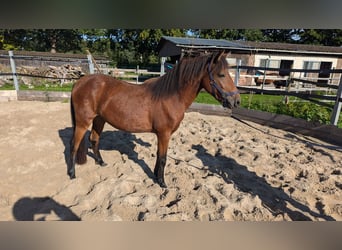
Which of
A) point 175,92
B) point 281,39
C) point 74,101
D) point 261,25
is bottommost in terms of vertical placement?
point 74,101

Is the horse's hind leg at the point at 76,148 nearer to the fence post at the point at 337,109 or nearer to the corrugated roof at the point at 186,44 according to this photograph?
the fence post at the point at 337,109

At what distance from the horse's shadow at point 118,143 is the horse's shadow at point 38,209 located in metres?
0.99

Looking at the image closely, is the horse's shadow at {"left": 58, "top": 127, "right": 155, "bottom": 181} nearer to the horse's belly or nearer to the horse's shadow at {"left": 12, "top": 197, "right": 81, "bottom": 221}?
the horse's belly

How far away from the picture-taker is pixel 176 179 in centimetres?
301

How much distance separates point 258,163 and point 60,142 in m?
3.50

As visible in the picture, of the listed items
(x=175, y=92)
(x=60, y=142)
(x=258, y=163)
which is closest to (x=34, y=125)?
(x=60, y=142)

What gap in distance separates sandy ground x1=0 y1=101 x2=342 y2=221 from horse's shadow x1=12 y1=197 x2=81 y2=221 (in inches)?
0.4

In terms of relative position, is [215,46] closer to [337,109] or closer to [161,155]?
[337,109]

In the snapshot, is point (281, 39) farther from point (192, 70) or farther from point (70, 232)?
point (70, 232)

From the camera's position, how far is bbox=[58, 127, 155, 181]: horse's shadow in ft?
11.6

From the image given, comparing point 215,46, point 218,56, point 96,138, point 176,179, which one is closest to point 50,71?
point 215,46

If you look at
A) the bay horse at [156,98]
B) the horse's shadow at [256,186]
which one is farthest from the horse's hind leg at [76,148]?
the horse's shadow at [256,186]

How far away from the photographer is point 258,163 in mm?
3441
